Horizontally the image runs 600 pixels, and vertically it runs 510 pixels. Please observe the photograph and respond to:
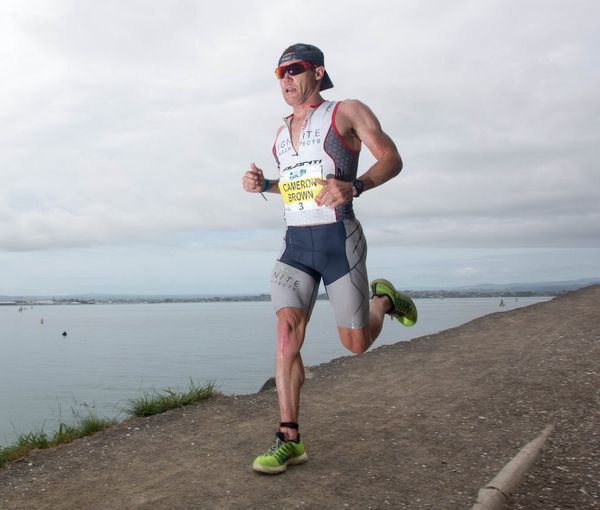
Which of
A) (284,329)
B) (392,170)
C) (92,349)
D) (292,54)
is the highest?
(292,54)

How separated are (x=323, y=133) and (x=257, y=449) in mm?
3110

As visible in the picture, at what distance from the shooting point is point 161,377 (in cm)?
3738

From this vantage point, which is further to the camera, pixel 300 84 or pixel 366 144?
pixel 300 84

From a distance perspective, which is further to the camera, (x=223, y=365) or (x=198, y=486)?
(x=223, y=365)

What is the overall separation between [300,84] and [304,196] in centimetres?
94

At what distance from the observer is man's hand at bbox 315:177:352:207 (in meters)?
4.16

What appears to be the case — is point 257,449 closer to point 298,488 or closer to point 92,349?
point 298,488

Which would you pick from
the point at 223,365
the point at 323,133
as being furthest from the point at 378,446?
the point at 223,365

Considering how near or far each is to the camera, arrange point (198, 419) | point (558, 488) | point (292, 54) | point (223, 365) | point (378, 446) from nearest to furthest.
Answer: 1. point (558, 488)
2. point (292, 54)
3. point (378, 446)
4. point (198, 419)
5. point (223, 365)

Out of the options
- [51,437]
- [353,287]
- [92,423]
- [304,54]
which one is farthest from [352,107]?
[51,437]

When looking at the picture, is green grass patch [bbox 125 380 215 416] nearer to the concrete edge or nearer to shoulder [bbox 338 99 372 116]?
the concrete edge

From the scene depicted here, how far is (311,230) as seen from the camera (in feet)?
16.0

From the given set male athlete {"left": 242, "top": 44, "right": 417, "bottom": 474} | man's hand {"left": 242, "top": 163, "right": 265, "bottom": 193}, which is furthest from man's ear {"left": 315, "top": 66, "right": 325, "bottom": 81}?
Answer: man's hand {"left": 242, "top": 163, "right": 265, "bottom": 193}

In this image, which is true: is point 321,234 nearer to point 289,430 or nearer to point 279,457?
point 289,430
